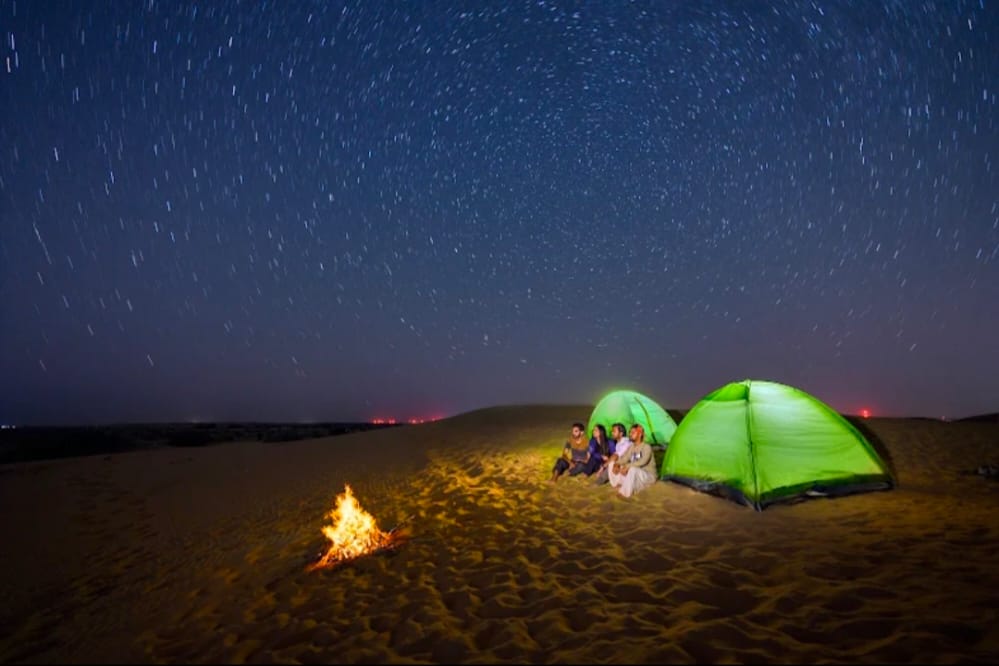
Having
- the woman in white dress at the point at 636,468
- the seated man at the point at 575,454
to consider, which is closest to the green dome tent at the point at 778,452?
the woman in white dress at the point at 636,468

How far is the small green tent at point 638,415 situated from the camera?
549 inches

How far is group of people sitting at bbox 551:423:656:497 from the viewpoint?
930 cm

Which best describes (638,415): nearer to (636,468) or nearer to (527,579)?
(636,468)

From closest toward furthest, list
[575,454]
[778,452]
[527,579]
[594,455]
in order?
[527,579], [778,452], [594,455], [575,454]

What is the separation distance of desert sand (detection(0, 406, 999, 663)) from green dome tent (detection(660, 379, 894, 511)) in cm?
33

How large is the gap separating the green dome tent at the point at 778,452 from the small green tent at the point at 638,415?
506cm

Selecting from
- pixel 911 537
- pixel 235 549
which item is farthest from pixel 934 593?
pixel 235 549

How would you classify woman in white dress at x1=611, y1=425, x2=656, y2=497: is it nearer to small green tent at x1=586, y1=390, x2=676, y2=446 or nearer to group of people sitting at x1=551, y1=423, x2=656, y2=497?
group of people sitting at x1=551, y1=423, x2=656, y2=497

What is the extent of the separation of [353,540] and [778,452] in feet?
24.5

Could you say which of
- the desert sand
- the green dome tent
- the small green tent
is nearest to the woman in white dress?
the desert sand

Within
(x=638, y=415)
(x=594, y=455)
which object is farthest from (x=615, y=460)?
(x=638, y=415)

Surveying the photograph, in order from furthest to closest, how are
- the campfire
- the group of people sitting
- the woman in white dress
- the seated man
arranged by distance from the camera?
the seated man → the group of people sitting → the woman in white dress → the campfire

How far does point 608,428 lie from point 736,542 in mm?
8139

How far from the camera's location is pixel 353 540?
282 inches
